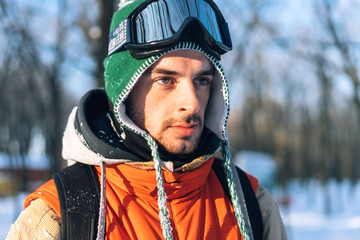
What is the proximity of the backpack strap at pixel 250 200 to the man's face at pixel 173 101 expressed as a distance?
31 centimetres

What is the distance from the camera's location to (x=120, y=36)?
6.15 feet

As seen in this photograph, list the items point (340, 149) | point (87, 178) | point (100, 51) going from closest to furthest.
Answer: point (87, 178) < point (100, 51) < point (340, 149)

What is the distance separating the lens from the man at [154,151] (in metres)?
1.63

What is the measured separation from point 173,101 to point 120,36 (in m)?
0.43

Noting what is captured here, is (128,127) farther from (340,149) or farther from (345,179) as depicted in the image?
(345,179)

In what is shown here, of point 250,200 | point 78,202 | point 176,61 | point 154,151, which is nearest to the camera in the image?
point 78,202

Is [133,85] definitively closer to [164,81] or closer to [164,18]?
[164,81]

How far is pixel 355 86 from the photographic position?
26.8 ft

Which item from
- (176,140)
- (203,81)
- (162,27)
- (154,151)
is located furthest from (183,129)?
(162,27)

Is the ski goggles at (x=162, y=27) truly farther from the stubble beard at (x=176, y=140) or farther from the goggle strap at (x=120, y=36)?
the stubble beard at (x=176, y=140)

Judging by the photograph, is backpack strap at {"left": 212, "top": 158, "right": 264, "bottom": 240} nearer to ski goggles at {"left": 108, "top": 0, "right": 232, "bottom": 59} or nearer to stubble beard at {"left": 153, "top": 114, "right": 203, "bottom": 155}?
stubble beard at {"left": 153, "top": 114, "right": 203, "bottom": 155}

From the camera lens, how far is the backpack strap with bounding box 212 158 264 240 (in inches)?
74.0

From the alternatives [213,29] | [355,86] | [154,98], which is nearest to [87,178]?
[154,98]

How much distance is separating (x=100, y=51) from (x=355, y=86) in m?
6.00
